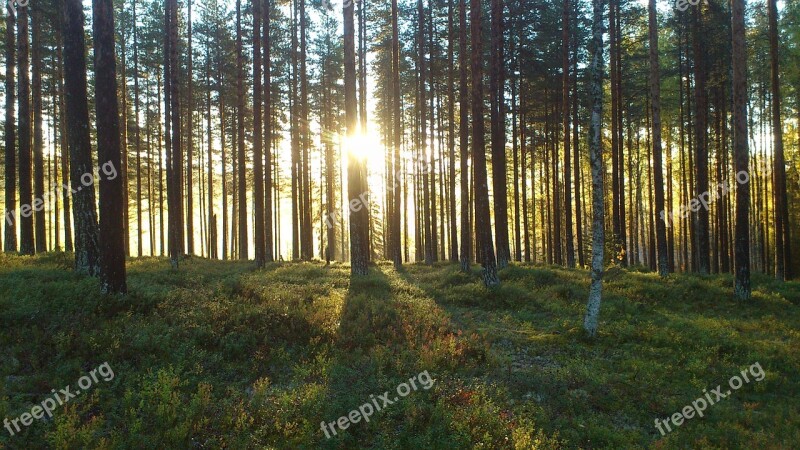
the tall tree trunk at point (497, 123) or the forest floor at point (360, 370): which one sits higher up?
the tall tree trunk at point (497, 123)

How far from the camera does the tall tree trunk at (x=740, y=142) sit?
14766 millimetres

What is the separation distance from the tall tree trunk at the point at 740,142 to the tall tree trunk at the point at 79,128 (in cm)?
1976

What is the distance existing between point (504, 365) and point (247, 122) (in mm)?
30064

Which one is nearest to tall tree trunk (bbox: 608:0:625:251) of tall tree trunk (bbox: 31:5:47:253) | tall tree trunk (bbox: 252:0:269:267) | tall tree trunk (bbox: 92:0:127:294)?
tall tree trunk (bbox: 252:0:269:267)

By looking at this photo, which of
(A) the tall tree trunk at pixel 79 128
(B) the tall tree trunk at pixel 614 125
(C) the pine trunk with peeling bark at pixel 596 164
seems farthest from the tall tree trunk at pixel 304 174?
(C) the pine trunk with peeling bark at pixel 596 164

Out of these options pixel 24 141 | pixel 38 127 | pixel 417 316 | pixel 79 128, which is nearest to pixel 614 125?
pixel 417 316

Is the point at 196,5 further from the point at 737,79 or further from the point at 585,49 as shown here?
the point at 737,79

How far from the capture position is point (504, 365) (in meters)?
8.98

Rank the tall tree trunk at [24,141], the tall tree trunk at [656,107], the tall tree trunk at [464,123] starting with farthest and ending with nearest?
the tall tree trunk at [464,123] < the tall tree trunk at [656,107] < the tall tree trunk at [24,141]

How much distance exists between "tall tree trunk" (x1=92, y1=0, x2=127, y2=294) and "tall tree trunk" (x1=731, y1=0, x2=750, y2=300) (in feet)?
61.4

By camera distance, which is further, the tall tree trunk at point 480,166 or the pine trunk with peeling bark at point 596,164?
the tall tree trunk at point 480,166

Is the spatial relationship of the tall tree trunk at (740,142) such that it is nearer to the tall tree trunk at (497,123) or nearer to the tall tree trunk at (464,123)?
the tall tree trunk at (497,123)

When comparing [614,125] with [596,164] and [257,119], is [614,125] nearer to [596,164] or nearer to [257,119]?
[596,164]

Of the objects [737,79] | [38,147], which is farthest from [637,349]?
[38,147]
